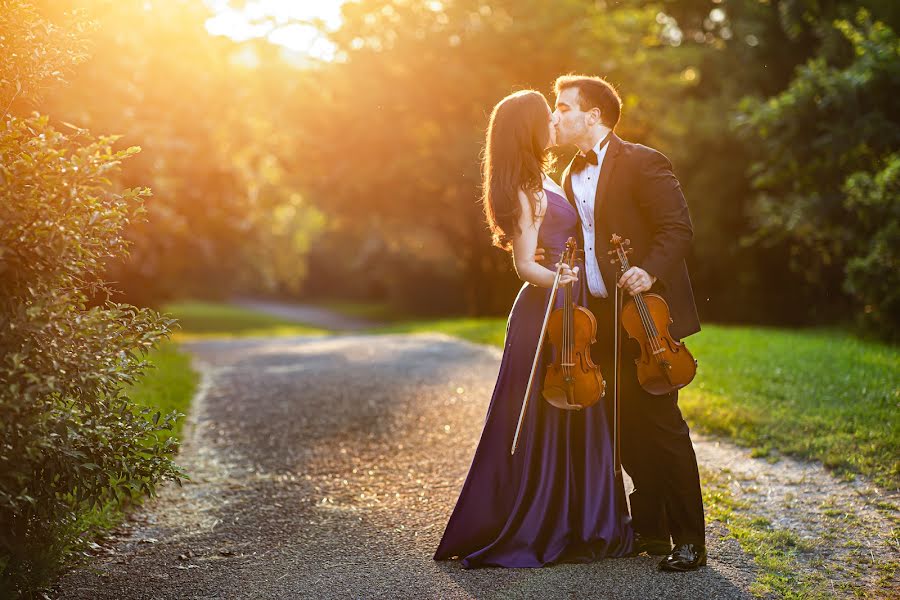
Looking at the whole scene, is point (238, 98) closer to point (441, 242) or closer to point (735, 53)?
point (441, 242)

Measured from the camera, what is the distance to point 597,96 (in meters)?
Answer: 3.89

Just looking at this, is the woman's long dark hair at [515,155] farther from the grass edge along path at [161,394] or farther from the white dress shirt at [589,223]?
the grass edge along path at [161,394]

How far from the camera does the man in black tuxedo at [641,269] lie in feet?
12.4

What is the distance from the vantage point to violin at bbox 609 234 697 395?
3568 millimetres

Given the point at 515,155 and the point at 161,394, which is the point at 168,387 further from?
the point at 515,155

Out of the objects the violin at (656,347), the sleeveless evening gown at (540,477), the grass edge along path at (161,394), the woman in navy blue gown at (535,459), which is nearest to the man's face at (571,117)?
the woman in navy blue gown at (535,459)

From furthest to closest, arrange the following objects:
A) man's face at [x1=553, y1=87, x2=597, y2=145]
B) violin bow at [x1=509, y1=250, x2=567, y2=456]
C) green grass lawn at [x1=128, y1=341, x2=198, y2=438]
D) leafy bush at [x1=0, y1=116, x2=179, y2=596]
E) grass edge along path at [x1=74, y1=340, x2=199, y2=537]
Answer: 1. green grass lawn at [x1=128, y1=341, x2=198, y2=438]
2. grass edge along path at [x1=74, y1=340, x2=199, y2=537]
3. man's face at [x1=553, y1=87, x2=597, y2=145]
4. violin bow at [x1=509, y1=250, x2=567, y2=456]
5. leafy bush at [x1=0, y1=116, x2=179, y2=596]

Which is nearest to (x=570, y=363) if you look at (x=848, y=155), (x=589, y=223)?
(x=589, y=223)

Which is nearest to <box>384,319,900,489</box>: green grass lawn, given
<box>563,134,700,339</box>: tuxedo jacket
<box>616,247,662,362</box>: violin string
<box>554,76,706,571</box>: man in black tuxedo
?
<box>554,76,706,571</box>: man in black tuxedo

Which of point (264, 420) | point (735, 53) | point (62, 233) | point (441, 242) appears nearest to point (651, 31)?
point (735, 53)

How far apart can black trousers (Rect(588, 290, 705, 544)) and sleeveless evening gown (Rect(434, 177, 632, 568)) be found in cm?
8

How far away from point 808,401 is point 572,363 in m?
4.06

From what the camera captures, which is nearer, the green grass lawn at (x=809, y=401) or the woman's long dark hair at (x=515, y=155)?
the woman's long dark hair at (x=515, y=155)

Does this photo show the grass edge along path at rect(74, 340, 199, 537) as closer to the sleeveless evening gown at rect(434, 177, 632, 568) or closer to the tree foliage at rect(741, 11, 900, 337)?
the sleeveless evening gown at rect(434, 177, 632, 568)
